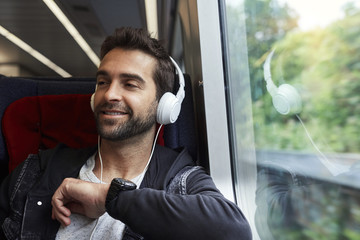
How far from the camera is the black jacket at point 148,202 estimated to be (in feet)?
2.52

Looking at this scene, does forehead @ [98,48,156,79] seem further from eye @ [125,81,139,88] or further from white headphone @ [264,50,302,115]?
white headphone @ [264,50,302,115]

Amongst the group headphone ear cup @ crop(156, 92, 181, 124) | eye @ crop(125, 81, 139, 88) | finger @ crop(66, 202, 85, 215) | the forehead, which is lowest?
finger @ crop(66, 202, 85, 215)

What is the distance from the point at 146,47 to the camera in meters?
1.22

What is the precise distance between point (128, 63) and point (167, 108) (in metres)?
0.23

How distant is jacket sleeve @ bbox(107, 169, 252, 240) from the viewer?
761 mm

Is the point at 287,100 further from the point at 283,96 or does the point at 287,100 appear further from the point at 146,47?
the point at 146,47

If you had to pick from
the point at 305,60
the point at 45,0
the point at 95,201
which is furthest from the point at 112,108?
the point at 45,0

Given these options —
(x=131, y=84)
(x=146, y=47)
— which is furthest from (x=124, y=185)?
(x=146, y=47)

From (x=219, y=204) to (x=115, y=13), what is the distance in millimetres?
4060

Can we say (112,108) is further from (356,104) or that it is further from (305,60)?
(356,104)

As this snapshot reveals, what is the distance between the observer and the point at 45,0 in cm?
392

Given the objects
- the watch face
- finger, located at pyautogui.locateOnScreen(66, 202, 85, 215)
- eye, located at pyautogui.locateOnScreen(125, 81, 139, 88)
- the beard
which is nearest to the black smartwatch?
the watch face

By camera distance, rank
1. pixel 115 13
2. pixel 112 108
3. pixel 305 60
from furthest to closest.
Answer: pixel 115 13 → pixel 112 108 → pixel 305 60

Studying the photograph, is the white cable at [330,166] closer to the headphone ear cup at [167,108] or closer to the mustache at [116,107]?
the headphone ear cup at [167,108]
